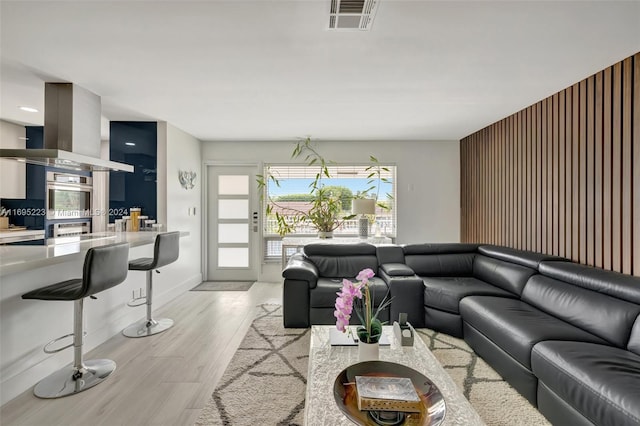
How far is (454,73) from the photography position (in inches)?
106

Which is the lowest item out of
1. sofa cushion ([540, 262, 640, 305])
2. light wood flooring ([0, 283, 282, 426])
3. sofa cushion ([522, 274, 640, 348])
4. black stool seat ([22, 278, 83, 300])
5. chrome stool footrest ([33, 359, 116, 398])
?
light wood flooring ([0, 283, 282, 426])

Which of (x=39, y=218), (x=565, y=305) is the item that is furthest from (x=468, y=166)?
(x=39, y=218)

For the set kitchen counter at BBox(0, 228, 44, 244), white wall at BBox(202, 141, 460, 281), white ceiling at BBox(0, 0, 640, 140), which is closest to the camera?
white ceiling at BBox(0, 0, 640, 140)

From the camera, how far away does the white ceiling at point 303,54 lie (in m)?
1.85

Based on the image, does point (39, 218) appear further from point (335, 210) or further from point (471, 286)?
point (471, 286)

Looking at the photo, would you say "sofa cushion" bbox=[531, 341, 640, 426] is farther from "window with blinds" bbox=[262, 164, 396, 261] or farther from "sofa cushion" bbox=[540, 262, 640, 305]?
"window with blinds" bbox=[262, 164, 396, 261]

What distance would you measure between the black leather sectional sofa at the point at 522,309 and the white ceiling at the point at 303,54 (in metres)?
1.71

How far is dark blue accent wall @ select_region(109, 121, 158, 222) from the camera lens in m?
4.25

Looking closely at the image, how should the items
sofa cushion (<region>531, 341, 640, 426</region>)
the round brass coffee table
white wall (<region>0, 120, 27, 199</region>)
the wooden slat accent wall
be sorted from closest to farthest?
the round brass coffee table < sofa cushion (<region>531, 341, 640, 426</region>) < the wooden slat accent wall < white wall (<region>0, 120, 27, 199</region>)

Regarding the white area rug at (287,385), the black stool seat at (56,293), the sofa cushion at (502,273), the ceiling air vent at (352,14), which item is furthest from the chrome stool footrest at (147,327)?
the sofa cushion at (502,273)

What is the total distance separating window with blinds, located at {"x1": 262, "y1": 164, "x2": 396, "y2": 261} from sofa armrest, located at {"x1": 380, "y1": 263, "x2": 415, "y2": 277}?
70.2 inches

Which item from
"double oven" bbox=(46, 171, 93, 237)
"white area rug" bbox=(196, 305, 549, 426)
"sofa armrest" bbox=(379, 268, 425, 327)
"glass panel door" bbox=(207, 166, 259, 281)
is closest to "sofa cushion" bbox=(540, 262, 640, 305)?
"white area rug" bbox=(196, 305, 549, 426)

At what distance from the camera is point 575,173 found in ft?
9.73

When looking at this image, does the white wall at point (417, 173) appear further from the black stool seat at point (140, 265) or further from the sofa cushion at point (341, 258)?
Answer: the black stool seat at point (140, 265)
